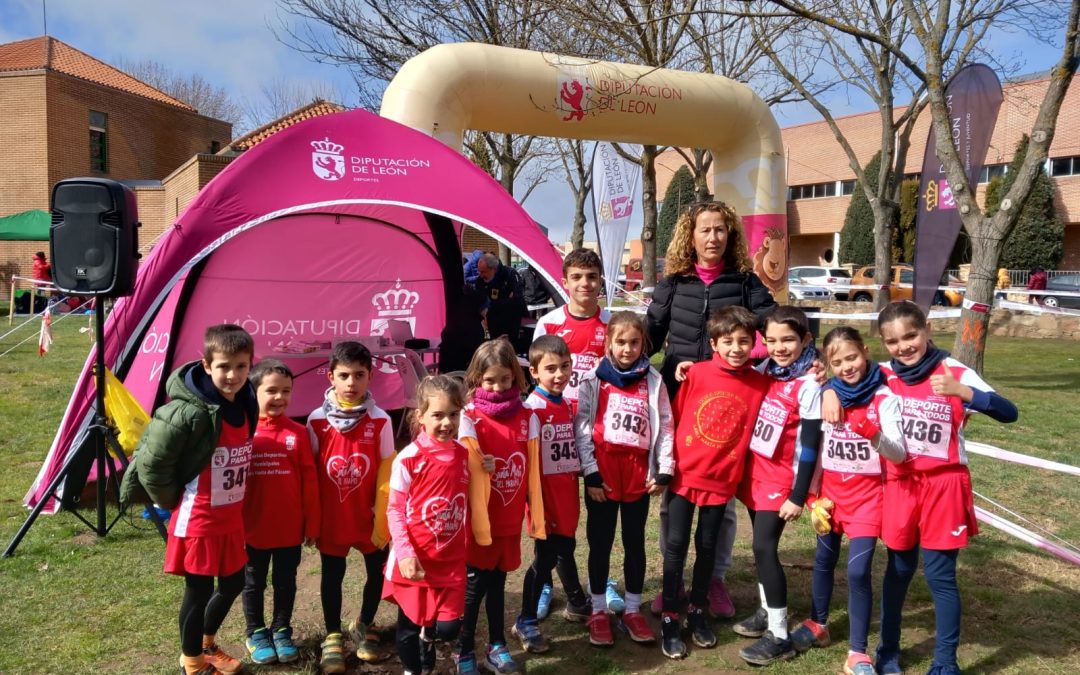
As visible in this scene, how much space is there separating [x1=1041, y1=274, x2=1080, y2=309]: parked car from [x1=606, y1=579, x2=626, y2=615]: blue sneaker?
19029mm

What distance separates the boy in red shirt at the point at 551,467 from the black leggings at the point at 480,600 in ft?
0.82

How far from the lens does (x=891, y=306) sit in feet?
10.3

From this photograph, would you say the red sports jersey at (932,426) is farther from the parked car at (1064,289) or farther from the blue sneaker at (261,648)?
the parked car at (1064,289)

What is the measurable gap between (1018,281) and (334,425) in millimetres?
28731

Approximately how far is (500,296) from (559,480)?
20.1ft

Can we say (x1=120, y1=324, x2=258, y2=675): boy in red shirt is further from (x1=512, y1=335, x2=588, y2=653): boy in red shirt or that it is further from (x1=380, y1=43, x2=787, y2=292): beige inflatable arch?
(x1=380, y1=43, x2=787, y2=292): beige inflatable arch

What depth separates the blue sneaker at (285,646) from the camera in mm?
3273

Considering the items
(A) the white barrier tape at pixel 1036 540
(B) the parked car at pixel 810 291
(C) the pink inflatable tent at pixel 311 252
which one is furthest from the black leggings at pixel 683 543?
(B) the parked car at pixel 810 291

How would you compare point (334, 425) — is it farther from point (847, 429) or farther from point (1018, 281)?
point (1018, 281)

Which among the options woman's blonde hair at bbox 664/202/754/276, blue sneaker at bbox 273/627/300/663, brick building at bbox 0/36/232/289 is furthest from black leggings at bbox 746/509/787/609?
brick building at bbox 0/36/232/289

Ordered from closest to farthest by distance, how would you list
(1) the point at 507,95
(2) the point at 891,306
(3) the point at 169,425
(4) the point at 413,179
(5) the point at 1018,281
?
(3) the point at 169,425 < (2) the point at 891,306 < (4) the point at 413,179 < (1) the point at 507,95 < (5) the point at 1018,281

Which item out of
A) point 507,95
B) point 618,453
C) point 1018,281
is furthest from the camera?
point 1018,281

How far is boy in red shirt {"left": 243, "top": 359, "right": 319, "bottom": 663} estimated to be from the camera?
3.19 metres

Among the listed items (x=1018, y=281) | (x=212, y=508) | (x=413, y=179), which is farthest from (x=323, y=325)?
(x=1018, y=281)
